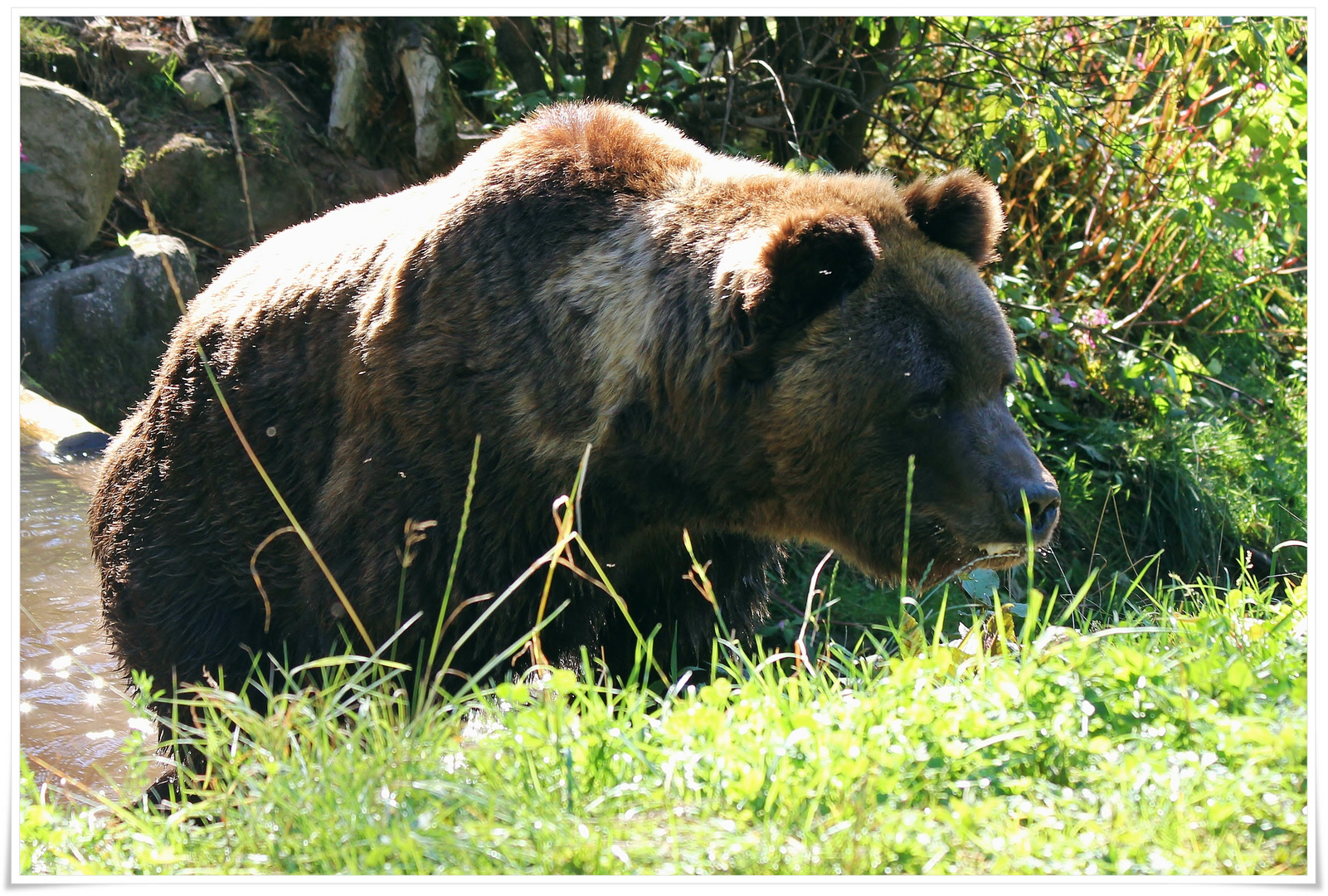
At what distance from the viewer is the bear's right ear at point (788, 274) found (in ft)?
10.3

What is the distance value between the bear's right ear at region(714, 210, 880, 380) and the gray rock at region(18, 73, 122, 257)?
6013 mm

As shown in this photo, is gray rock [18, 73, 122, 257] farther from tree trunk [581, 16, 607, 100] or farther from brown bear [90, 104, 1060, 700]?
brown bear [90, 104, 1060, 700]

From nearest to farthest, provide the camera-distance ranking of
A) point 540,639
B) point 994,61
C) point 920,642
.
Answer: point 920,642
point 540,639
point 994,61

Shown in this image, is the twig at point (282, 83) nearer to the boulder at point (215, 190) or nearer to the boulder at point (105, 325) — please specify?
the boulder at point (215, 190)

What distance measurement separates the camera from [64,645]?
17.4ft

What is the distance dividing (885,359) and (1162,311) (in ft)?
18.2

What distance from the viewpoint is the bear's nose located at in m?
3.16

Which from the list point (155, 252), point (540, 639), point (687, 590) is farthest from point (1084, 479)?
point (155, 252)

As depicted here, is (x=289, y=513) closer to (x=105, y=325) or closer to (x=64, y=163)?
(x=105, y=325)

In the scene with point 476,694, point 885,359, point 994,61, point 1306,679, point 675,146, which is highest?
point 994,61

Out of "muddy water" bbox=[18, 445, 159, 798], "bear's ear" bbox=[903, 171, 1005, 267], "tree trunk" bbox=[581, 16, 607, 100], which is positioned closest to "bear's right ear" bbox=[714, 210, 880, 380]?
"bear's ear" bbox=[903, 171, 1005, 267]

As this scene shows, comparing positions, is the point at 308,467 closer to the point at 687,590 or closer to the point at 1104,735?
the point at 687,590

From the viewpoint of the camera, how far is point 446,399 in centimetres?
345

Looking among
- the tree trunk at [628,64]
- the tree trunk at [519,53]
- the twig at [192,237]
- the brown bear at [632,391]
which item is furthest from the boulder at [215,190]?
the brown bear at [632,391]
